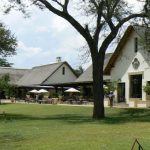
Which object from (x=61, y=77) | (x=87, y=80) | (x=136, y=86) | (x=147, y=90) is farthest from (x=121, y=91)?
(x=61, y=77)

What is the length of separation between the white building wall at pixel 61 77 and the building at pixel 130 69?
98.4 ft

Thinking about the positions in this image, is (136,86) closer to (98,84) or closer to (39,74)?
(98,84)

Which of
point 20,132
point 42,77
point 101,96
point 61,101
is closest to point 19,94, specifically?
point 42,77

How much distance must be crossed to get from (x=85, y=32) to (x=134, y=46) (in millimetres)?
22383

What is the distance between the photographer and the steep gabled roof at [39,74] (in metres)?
88.7

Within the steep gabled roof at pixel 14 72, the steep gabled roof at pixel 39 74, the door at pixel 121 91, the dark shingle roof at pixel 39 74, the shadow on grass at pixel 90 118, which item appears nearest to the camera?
the shadow on grass at pixel 90 118

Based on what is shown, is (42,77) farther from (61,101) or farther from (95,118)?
(95,118)

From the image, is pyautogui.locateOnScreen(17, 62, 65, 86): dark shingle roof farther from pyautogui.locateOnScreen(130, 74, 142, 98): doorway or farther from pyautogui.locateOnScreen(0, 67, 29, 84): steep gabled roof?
pyautogui.locateOnScreen(130, 74, 142, 98): doorway

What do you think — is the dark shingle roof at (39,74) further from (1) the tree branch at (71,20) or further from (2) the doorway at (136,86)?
(1) the tree branch at (71,20)

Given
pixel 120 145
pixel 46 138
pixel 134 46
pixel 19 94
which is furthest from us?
pixel 19 94

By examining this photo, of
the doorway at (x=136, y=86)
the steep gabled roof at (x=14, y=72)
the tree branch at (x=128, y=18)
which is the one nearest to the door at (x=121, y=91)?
the doorway at (x=136, y=86)

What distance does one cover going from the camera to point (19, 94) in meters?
99.2

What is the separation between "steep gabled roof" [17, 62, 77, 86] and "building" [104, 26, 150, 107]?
31.3 metres

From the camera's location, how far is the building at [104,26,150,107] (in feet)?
173
